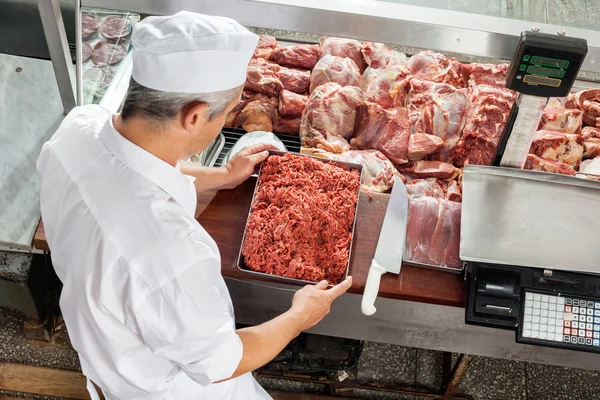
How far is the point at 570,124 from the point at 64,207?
6.93ft

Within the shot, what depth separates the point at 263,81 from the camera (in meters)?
2.82

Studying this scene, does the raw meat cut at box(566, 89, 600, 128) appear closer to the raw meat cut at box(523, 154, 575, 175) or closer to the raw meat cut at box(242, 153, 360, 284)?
the raw meat cut at box(523, 154, 575, 175)

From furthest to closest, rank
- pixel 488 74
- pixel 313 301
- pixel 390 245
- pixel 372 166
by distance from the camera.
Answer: pixel 488 74 < pixel 372 166 < pixel 390 245 < pixel 313 301

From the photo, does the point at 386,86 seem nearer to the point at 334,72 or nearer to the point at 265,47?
the point at 334,72

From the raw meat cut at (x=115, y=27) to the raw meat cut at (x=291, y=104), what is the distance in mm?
731

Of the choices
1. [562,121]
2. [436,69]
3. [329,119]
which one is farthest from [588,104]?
[329,119]

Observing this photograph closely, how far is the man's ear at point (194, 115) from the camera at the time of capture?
5.02 feet

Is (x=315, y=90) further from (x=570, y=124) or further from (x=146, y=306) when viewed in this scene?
(x=146, y=306)

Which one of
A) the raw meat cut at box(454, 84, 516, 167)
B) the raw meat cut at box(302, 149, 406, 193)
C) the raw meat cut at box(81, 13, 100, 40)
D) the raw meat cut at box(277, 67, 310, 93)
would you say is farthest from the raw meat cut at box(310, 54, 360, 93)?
the raw meat cut at box(81, 13, 100, 40)

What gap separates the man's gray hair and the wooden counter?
0.76 metres

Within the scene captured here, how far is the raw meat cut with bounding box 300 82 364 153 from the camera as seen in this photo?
2.64 metres

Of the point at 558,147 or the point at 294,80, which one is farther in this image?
the point at 294,80

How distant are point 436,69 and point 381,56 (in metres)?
0.26

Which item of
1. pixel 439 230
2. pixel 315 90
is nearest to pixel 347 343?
pixel 439 230
